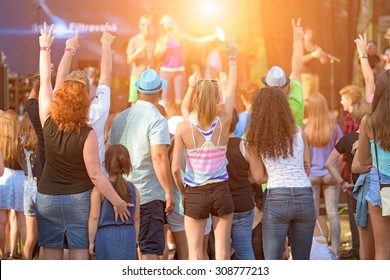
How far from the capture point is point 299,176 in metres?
5.76

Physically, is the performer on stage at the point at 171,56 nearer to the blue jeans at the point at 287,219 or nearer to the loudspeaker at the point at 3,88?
the loudspeaker at the point at 3,88

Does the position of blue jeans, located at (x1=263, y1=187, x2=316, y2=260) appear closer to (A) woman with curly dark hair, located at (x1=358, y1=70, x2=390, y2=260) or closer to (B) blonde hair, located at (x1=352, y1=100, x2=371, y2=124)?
(A) woman with curly dark hair, located at (x1=358, y1=70, x2=390, y2=260)

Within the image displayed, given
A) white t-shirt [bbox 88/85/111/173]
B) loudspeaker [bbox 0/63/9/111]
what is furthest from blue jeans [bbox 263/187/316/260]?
loudspeaker [bbox 0/63/9/111]

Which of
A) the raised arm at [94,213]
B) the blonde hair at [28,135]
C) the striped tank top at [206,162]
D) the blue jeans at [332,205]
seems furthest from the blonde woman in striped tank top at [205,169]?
the blue jeans at [332,205]

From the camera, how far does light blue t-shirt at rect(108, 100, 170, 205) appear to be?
6.39m

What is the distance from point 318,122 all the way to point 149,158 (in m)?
2.36

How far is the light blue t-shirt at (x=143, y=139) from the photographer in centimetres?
639

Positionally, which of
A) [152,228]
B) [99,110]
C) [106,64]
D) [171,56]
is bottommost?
[152,228]

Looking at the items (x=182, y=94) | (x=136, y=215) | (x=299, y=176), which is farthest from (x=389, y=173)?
(x=182, y=94)

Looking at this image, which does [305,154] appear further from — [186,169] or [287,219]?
[186,169]

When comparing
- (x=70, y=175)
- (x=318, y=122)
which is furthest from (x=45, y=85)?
(x=318, y=122)

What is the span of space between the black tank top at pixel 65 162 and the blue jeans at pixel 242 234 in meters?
1.37

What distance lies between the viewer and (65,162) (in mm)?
5621
